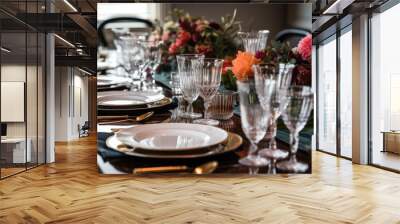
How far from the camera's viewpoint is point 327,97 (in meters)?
8.06

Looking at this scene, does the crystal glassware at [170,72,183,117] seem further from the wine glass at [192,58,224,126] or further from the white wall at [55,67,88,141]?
the white wall at [55,67,88,141]

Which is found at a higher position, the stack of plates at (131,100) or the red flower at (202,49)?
the red flower at (202,49)

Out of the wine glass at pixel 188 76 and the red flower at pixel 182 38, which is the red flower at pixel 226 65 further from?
the red flower at pixel 182 38

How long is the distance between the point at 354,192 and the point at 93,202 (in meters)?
2.60

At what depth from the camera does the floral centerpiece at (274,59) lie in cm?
329

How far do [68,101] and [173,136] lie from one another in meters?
9.70

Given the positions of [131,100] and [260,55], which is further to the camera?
[131,100]

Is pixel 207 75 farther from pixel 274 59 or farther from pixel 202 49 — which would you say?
pixel 274 59

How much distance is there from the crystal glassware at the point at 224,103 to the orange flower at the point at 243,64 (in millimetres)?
165

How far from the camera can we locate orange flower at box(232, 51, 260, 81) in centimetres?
328

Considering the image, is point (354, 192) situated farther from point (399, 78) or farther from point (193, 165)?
point (399, 78)

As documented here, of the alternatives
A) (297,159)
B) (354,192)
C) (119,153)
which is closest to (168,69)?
(119,153)

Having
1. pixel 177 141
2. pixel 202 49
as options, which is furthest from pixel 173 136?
pixel 202 49

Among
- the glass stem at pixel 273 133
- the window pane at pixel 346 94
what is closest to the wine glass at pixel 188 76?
the glass stem at pixel 273 133
